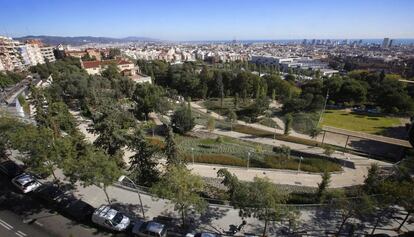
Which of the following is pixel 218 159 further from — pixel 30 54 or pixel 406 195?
pixel 30 54

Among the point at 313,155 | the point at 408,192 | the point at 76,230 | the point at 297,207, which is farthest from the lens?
the point at 313,155

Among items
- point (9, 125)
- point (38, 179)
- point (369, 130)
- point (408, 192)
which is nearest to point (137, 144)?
point (38, 179)

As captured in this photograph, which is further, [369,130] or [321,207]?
[369,130]

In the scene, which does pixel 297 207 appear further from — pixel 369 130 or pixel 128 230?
pixel 369 130

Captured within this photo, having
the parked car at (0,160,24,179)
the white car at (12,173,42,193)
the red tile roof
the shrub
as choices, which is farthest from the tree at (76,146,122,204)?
the red tile roof

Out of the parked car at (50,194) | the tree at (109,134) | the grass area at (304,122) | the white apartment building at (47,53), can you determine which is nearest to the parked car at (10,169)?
the parked car at (50,194)

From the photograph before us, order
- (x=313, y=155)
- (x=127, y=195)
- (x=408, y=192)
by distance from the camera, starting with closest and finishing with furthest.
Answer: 1. (x=408, y=192)
2. (x=127, y=195)
3. (x=313, y=155)

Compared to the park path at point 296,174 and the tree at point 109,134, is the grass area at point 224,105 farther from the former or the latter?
the tree at point 109,134
